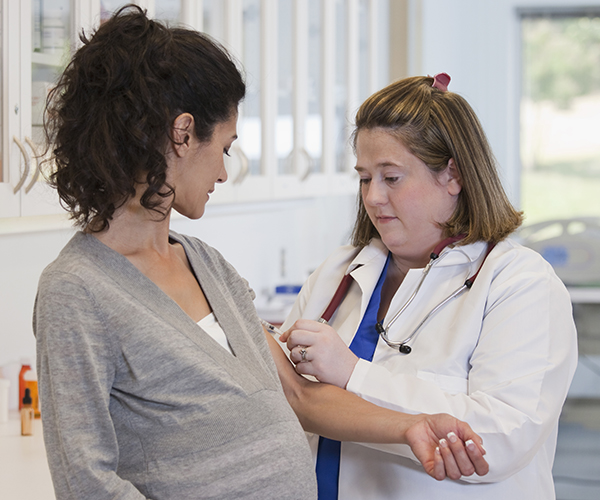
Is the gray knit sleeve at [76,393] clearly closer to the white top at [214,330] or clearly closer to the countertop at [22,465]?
the white top at [214,330]

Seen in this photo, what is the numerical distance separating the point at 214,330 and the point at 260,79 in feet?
5.20

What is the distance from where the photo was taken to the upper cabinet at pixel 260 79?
4.34ft

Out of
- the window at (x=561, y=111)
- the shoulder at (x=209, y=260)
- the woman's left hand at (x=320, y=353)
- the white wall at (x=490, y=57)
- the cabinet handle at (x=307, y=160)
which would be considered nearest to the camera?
the shoulder at (x=209, y=260)

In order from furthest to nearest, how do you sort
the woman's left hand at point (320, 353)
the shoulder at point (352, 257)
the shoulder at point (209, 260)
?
the shoulder at point (352, 257)
the woman's left hand at point (320, 353)
the shoulder at point (209, 260)

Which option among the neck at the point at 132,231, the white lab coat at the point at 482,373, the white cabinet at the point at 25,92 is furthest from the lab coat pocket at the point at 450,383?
the white cabinet at the point at 25,92

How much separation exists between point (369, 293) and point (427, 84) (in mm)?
435

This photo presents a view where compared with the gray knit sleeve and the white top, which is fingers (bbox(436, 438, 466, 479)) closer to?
the white top

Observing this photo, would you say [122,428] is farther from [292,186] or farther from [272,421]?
[292,186]

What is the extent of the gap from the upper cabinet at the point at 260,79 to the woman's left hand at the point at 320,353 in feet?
1.54

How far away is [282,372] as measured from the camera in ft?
4.20

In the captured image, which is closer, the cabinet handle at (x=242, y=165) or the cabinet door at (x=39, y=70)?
the cabinet door at (x=39, y=70)

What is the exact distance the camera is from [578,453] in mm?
3447

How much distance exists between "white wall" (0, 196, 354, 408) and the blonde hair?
0.65m

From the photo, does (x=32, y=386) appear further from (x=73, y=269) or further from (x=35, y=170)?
(x=73, y=269)
